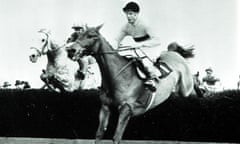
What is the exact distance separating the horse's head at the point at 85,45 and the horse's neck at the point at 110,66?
0.47ft

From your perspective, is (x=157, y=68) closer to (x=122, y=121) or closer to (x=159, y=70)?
(x=159, y=70)

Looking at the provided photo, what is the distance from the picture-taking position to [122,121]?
11164 mm

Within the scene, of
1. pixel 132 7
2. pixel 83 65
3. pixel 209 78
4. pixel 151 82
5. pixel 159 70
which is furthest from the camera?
pixel 83 65

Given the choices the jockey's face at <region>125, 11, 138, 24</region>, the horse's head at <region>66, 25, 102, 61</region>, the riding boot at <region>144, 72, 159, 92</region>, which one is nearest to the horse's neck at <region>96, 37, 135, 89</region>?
the horse's head at <region>66, 25, 102, 61</region>

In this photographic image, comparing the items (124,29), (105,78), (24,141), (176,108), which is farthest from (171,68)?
(24,141)

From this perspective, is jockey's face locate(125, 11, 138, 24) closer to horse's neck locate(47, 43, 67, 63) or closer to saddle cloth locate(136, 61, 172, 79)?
saddle cloth locate(136, 61, 172, 79)

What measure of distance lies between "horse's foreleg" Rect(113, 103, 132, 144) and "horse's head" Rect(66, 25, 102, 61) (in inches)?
49.1

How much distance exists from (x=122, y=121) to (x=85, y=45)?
1.61 metres

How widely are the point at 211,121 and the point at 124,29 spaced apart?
3.15 m

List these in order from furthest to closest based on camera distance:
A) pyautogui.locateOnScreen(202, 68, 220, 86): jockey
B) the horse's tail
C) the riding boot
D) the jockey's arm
→ the jockey's arm < pyautogui.locateOnScreen(202, 68, 220, 86): jockey < the horse's tail < the riding boot

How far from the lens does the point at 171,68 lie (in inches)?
535

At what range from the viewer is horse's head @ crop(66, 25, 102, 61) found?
36.3ft

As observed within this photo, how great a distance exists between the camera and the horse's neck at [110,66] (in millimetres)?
11281

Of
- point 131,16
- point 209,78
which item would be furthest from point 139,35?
point 209,78
